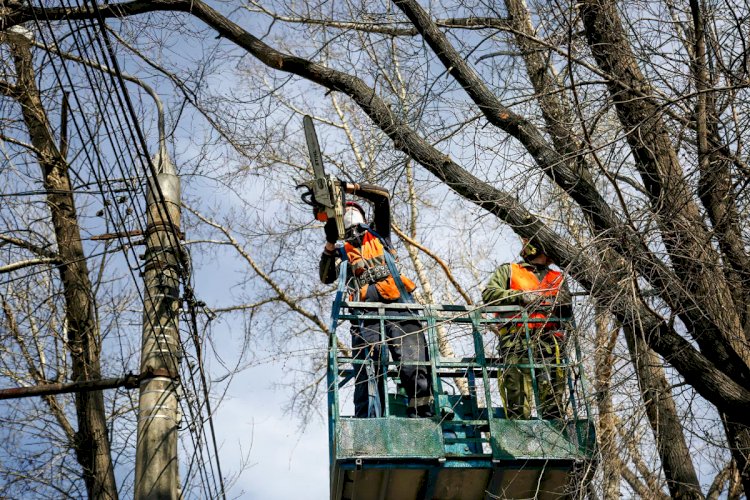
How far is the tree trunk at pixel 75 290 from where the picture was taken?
9.51 meters

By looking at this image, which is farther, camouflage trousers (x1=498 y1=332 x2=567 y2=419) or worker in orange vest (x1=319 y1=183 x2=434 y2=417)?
worker in orange vest (x1=319 y1=183 x2=434 y2=417)

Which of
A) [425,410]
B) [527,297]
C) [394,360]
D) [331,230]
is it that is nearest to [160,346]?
[394,360]

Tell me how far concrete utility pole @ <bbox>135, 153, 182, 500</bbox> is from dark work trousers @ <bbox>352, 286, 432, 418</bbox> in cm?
144

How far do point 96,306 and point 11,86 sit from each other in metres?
2.55

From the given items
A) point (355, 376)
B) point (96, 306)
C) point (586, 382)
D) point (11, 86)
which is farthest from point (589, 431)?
point (11, 86)

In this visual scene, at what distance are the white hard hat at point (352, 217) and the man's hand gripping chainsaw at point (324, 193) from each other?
107mm

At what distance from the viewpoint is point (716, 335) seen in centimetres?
741

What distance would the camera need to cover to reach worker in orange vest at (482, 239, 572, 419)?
788 cm

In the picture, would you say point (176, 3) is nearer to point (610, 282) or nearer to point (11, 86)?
point (11, 86)

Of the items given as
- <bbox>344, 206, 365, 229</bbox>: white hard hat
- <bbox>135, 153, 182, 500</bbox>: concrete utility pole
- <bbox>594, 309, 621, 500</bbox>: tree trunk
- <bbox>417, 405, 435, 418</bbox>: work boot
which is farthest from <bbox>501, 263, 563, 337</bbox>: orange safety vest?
<bbox>135, 153, 182, 500</bbox>: concrete utility pole

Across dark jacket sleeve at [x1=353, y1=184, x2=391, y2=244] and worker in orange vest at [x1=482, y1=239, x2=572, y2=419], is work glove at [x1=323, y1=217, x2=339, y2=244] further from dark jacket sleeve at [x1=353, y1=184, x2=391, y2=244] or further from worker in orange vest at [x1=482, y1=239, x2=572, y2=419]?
worker in orange vest at [x1=482, y1=239, x2=572, y2=419]

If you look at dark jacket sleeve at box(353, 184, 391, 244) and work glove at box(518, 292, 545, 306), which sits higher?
dark jacket sleeve at box(353, 184, 391, 244)

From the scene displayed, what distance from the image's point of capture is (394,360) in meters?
8.43

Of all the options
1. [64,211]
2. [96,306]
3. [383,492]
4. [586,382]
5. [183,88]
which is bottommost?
[383,492]
